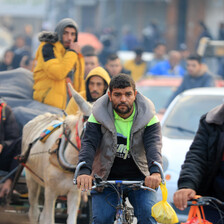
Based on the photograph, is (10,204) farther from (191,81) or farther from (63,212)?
(191,81)

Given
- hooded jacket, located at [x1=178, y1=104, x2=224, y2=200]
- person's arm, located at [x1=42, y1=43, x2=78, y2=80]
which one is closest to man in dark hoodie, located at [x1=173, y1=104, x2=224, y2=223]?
hooded jacket, located at [x1=178, y1=104, x2=224, y2=200]

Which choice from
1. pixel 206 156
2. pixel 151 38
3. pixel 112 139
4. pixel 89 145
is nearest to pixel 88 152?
pixel 89 145

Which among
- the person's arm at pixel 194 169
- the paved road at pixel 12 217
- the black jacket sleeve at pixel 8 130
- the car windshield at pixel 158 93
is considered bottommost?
the paved road at pixel 12 217

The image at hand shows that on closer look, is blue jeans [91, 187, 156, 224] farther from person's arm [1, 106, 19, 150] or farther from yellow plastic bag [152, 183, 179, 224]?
person's arm [1, 106, 19, 150]

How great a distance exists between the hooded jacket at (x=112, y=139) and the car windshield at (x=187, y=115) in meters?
3.10

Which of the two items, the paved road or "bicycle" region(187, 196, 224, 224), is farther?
the paved road

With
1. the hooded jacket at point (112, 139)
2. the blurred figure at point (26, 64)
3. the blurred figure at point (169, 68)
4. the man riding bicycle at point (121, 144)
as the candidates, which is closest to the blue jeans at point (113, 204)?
the man riding bicycle at point (121, 144)

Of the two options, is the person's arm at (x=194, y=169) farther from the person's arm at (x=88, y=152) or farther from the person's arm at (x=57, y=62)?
the person's arm at (x=57, y=62)

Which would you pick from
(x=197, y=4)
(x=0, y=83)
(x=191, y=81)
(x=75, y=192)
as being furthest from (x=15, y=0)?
(x=75, y=192)

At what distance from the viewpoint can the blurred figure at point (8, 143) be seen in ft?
23.3

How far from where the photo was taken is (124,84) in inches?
190

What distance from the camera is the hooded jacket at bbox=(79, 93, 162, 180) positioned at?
4.87m

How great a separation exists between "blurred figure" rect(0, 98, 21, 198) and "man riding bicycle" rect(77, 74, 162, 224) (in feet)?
7.38

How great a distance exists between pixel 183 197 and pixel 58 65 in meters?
4.16
